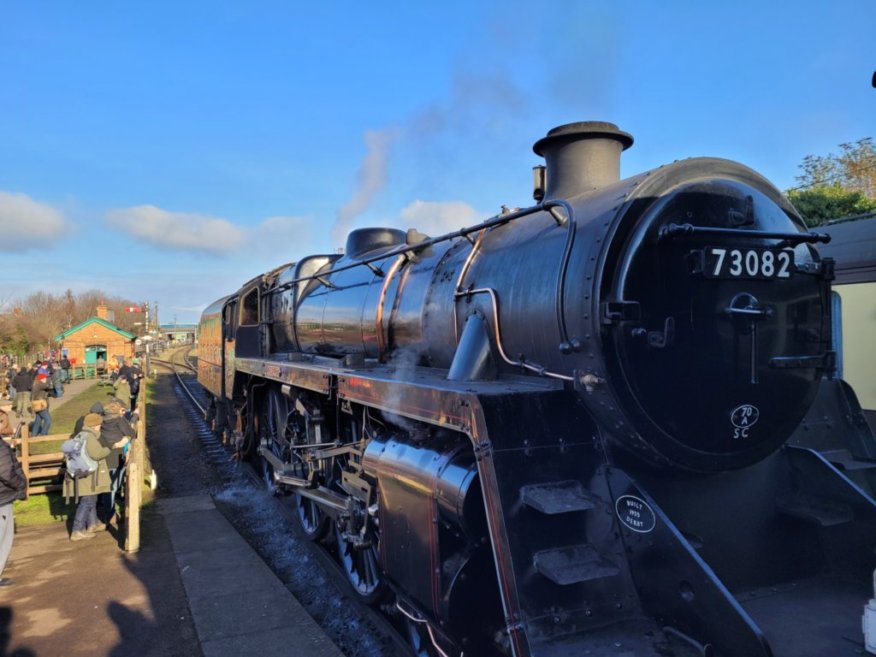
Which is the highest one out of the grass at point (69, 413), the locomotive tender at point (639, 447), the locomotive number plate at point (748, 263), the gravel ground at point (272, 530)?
the locomotive number plate at point (748, 263)

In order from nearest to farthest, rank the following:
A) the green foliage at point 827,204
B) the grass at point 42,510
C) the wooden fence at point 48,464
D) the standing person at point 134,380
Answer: the wooden fence at point 48,464 < the grass at point 42,510 < the green foliage at point 827,204 < the standing person at point 134,380

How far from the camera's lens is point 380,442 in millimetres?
4078

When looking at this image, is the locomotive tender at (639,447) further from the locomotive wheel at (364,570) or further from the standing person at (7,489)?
the standing person at (7,489)

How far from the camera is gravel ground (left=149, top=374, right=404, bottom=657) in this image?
473 centimetres

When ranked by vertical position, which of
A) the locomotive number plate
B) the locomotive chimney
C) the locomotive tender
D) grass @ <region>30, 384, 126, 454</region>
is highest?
the locomotive chimney

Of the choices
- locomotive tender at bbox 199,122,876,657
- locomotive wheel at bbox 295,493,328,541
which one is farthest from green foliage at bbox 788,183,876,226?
locomotive wheel at bbox 295,493,328,541

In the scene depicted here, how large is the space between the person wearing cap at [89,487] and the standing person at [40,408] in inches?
280

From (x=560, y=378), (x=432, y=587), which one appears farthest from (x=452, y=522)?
(x=560, y=378)

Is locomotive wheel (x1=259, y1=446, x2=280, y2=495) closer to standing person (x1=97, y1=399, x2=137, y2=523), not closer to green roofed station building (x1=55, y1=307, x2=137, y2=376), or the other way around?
standing person (x1=97, y1=399, x2=137, y2=523)

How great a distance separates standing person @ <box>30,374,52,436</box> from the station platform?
7.06m

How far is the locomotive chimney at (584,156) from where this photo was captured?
4008mm

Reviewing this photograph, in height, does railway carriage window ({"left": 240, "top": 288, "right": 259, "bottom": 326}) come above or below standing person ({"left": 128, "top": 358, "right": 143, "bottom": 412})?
above

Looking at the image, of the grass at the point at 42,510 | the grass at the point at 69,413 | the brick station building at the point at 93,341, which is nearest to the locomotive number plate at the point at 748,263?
the grass at the point at 42,510

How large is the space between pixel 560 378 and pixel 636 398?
0.43 meters
